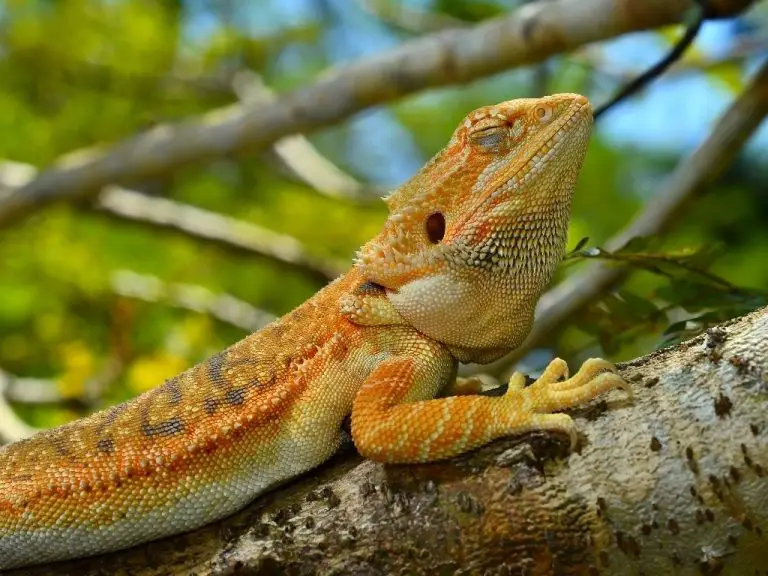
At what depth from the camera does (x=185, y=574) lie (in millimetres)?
2434

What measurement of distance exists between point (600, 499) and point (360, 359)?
36.4 inches

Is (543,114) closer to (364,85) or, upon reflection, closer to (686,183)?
(686,183)

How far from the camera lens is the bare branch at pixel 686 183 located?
3.99 meters

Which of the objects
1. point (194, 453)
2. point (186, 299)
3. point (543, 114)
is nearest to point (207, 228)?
point (186, 299)

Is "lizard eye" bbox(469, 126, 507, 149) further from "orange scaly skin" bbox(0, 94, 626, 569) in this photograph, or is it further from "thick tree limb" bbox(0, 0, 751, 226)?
"thick tree limb" bbox(0, 0, 751, 226)

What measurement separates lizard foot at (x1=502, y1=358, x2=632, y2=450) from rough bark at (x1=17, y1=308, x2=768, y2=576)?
34 millimetres

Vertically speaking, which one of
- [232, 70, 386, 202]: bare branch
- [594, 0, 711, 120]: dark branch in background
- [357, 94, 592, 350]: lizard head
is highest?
[232, 70, 386, 202]: bare branch

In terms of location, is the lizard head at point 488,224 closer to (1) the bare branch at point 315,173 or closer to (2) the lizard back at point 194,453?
(2) the lizard back at point 194,453

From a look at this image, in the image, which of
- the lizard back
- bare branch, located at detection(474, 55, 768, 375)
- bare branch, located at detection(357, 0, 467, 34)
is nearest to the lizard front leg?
the lizard back

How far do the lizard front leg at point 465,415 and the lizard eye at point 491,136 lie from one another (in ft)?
2.26

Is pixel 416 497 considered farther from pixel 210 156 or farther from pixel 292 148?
pixel 292 148

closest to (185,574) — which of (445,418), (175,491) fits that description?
(175,491)

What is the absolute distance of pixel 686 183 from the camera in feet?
13.1

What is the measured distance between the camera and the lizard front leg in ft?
7.11
